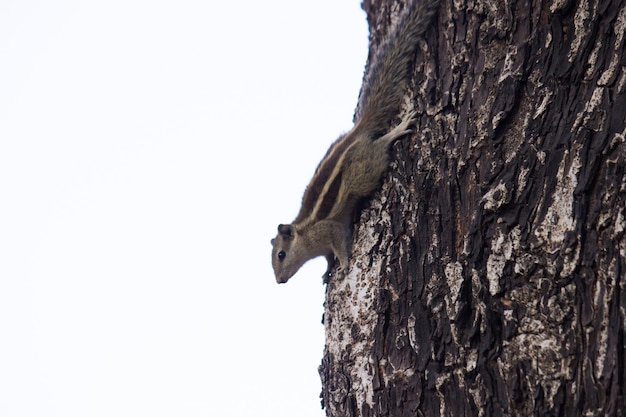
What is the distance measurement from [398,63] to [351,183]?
2.37 feet

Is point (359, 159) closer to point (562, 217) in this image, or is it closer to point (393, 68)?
point (393, 68)

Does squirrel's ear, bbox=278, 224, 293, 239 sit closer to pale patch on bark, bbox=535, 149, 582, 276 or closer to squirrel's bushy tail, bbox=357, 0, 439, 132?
squirrel's bushy tail, bbox=357, 0, 439, 132

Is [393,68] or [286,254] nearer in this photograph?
[393,68]

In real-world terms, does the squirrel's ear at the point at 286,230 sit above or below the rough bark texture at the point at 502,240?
above

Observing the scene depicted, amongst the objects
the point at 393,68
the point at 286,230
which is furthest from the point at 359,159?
the point at 286,230

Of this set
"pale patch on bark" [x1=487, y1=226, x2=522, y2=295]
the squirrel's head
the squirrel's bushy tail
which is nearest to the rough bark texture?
"pale patch on bark" [x1=487, y1=226, x2=522, y2=295]

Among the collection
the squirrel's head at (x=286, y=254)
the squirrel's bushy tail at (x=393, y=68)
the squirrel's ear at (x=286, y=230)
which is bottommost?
the squirrel's head at (x=286, y=254)

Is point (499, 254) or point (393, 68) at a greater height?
point (393, 68)

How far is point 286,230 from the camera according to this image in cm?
549

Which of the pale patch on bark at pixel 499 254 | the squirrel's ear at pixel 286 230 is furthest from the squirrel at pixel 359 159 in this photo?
the pale patch on bark at pixel 499 254

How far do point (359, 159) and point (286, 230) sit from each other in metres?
1.44

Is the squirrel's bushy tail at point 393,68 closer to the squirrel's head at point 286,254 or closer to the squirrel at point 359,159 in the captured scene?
the squirrel at point 359,159

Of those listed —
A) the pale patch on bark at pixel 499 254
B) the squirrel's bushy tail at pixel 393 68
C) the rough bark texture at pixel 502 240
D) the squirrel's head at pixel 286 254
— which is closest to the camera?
the rough bark texture at pixel 502 240

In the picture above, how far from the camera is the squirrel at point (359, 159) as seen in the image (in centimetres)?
367
